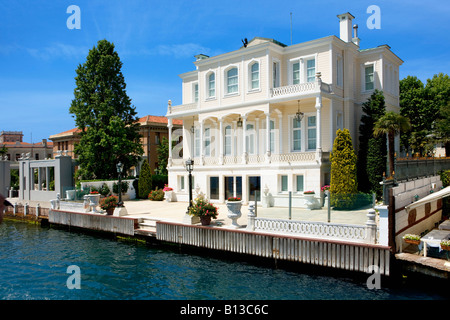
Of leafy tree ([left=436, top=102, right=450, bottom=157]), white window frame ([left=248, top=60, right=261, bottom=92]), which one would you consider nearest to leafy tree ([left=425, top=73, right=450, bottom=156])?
leafy tree ([left=436, top=102, right=450, bottom=157])

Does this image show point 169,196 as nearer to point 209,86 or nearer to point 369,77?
point 209,86

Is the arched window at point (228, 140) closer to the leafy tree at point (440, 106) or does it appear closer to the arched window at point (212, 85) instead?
the arched window at point (212, 85)

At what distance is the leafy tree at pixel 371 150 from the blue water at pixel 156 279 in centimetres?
979

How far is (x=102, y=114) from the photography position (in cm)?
3053

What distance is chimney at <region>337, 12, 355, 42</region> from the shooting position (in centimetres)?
2412

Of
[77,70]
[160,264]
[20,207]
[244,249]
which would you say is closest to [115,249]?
[160,264]

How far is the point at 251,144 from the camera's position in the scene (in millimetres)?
25219

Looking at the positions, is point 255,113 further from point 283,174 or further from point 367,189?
point 367,189

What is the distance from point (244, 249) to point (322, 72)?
13098mm

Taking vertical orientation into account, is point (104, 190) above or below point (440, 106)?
below

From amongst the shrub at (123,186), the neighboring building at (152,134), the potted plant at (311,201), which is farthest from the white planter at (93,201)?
the neighboring building at (152,134)

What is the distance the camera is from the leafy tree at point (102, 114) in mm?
30562

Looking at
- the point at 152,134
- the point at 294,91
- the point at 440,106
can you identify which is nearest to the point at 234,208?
the point at 294,91

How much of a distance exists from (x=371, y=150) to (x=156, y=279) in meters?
14.4
